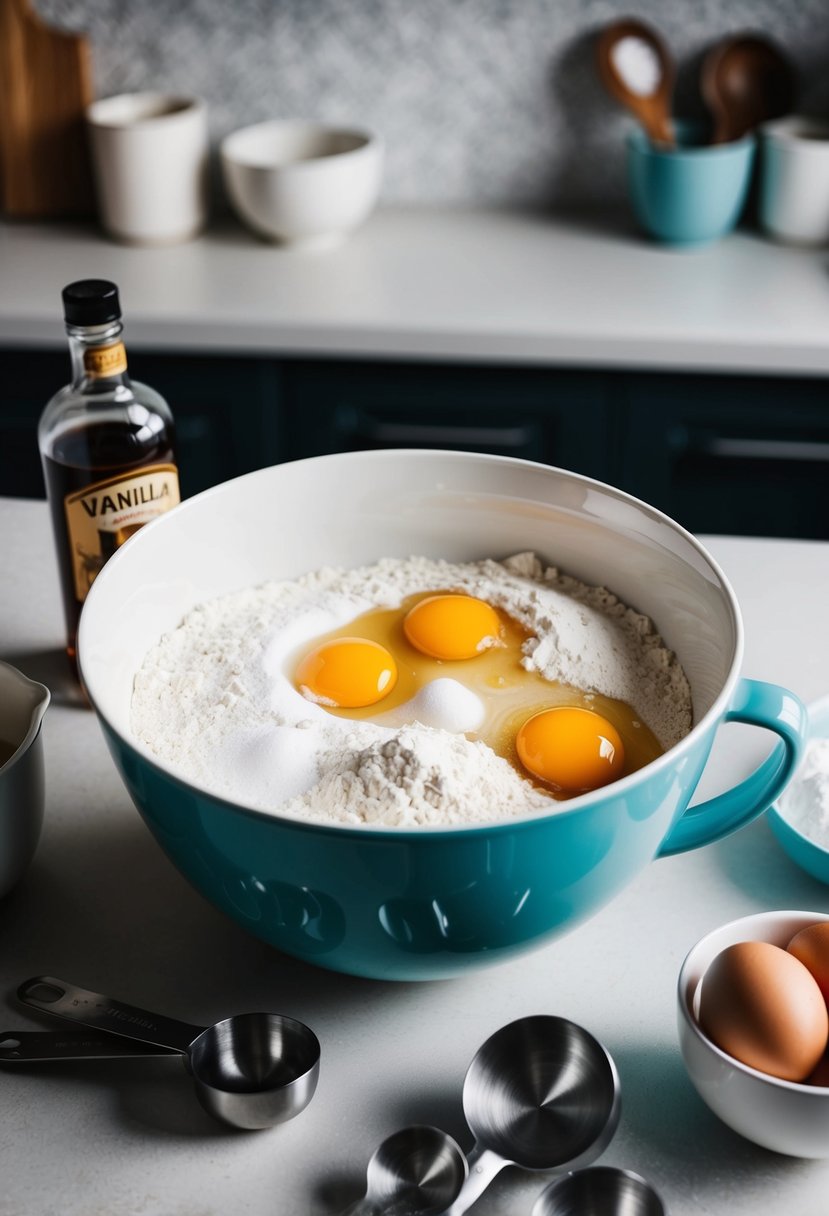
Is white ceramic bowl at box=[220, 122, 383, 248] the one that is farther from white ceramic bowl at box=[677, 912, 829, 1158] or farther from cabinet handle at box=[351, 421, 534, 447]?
white ceramic bowl at box=[677, 912, 829, 1158]

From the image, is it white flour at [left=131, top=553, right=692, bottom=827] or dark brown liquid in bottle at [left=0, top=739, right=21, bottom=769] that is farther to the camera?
dark brown liquid in bottle at [left=0, top=739, right=21, bottom=769]

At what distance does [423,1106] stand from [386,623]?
0.42 meters

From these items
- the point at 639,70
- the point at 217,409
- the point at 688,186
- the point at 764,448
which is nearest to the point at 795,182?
the point at 688,186

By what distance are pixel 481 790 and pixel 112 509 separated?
1.35 feet

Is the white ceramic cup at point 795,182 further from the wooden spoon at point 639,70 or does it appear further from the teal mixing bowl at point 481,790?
the teal mixing bowl at point 481,790

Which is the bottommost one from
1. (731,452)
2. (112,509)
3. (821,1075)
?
(731,452)

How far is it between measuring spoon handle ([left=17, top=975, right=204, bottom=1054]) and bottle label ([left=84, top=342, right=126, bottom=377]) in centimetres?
48

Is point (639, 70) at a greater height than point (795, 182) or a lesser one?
greater

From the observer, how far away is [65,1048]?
2.62 feet

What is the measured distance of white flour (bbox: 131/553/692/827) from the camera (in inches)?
32.4

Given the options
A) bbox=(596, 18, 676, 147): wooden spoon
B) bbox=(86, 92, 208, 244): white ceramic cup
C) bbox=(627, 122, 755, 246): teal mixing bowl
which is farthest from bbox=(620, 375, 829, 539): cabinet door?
bbox=(86, 92, 208, 244): white ceramic cup

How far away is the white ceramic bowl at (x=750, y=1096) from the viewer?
694 millimetres

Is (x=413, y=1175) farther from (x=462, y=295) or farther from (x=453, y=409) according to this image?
(x=462, y=295)

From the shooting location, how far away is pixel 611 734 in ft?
3.05
